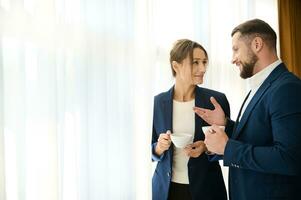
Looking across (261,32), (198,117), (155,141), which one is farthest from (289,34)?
(155,141)

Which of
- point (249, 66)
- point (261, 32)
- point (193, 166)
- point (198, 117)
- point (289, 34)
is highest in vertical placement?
point (289, 34)

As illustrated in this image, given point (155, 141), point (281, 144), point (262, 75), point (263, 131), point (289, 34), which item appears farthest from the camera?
point (289, 34)

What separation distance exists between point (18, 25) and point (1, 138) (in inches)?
16.8

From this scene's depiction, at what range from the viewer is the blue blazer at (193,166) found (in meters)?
1.54

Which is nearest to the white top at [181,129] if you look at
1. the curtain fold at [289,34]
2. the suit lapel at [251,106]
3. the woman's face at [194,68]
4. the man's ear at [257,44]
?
the woman's face at [194,68]

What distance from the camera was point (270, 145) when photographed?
1338 millimetres

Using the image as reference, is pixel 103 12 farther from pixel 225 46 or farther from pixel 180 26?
pixel 225 46

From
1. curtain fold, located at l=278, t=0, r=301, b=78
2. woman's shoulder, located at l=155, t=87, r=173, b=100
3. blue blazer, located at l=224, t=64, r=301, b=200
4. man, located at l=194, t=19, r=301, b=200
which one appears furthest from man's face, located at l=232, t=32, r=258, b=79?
curtain fold, located at l=278, t=0, r=301, b=78

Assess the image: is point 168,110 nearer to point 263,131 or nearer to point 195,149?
point 195,149

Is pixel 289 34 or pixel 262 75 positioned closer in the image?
pixel 262 75

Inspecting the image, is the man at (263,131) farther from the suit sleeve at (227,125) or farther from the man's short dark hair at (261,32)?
the suit sleeve at (227,125)

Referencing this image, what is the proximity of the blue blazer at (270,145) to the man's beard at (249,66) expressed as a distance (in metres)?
0.10

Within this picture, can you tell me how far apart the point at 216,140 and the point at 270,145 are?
0.22 metres

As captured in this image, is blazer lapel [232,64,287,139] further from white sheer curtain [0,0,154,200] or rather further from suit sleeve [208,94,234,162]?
white sheer curtain [0,0,154,200]
